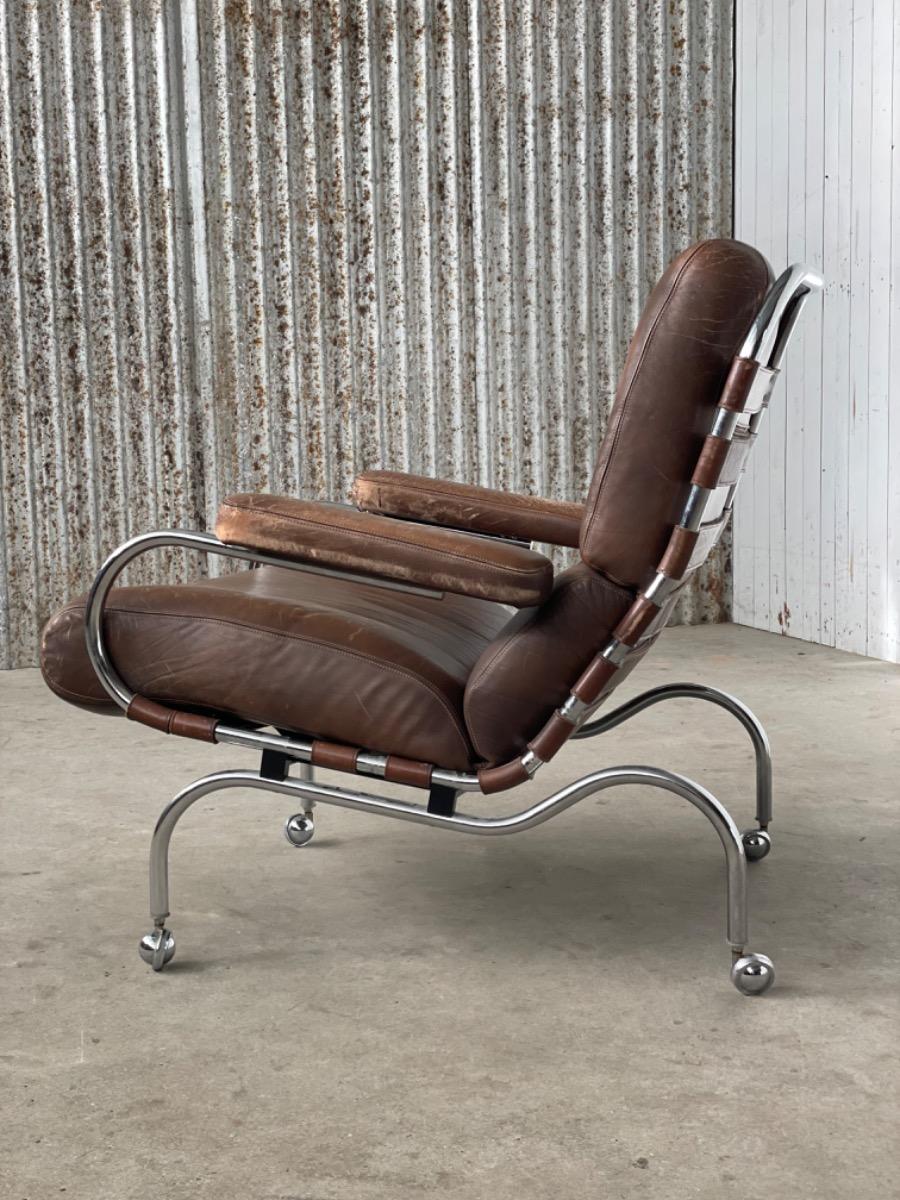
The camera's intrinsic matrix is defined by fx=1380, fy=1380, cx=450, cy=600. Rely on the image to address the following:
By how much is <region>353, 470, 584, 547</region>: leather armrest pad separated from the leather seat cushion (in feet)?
1.43

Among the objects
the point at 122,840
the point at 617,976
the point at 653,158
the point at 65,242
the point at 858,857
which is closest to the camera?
the point at 617,976

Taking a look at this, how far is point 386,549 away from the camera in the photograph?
171 centimetres

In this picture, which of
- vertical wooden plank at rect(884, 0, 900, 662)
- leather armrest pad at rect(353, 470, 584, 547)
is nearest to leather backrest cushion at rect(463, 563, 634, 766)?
leather armrest pad at rect(353, 470, 584, 547)

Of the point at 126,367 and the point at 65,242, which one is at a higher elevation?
the point at 65,242

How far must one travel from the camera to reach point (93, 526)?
4.25 meters

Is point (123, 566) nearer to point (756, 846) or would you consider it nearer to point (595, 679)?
point (595, 679)

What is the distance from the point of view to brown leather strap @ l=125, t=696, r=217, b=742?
73.8 inches

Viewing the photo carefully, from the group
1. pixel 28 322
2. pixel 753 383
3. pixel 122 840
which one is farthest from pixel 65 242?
pixel 753 383

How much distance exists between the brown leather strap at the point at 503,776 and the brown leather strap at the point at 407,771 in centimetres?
7

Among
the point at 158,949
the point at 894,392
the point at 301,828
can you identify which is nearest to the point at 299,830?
the point at 301,828

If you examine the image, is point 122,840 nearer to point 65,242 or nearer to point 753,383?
point 753,383

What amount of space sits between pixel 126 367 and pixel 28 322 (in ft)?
1.02

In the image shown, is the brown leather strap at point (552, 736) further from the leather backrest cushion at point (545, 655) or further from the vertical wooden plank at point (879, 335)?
the vertical wooden plank at point (879, 335)

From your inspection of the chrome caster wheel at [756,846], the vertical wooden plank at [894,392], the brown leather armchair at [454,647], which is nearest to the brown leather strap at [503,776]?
the brown leather armchair at [454,647]
